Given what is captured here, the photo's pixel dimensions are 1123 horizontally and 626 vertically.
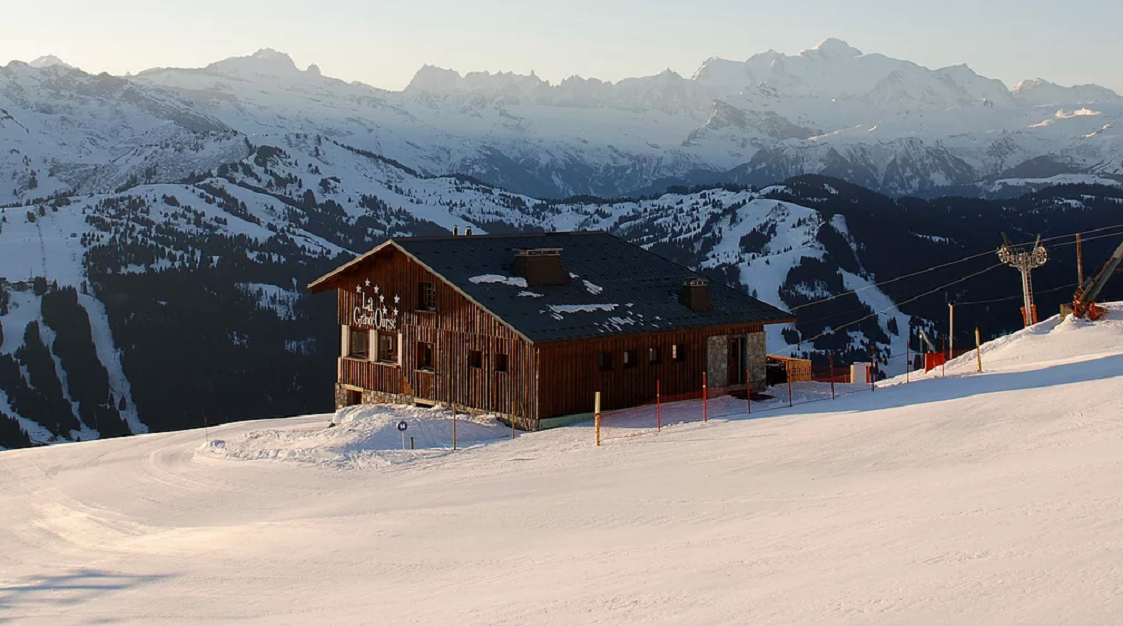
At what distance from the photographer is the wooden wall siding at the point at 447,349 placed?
1312 inches

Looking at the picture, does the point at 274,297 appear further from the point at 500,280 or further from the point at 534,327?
the point at 534,327

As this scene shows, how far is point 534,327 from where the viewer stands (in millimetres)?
32938

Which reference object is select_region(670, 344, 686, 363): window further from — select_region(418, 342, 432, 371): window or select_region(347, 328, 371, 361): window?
select_region(347, 328, 371, 361): window

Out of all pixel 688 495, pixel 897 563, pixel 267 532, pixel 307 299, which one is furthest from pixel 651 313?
pixel 307 299

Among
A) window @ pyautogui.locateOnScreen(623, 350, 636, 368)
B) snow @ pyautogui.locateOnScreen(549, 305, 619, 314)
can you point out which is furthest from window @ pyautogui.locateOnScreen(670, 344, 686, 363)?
snow @ pyautogui.locateOnScreen(549, 305, 619, 314)

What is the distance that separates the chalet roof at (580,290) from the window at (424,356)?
2.78m

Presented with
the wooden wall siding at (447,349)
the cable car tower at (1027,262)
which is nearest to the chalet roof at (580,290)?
the wooden wall siding at (447,349)

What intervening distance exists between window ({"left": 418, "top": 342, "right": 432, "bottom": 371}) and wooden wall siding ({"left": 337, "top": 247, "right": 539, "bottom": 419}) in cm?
15

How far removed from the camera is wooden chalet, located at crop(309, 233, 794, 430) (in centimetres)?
3334

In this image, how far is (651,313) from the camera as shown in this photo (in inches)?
1401

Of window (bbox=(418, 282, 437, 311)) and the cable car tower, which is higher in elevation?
the cable car tower

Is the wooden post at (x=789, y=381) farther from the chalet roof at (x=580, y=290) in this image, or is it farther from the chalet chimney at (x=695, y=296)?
the chalet chimney at (x=695, y=296)

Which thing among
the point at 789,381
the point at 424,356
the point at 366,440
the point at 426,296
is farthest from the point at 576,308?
the point at 366,440

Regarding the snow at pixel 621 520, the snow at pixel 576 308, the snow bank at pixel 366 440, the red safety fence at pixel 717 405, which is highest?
the snow at pixel 576 308
